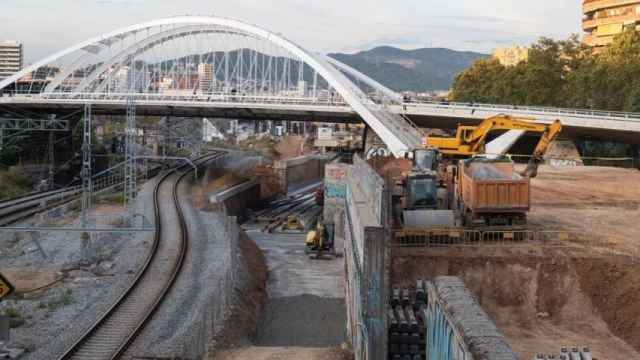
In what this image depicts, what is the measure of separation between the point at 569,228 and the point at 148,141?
6459 cm

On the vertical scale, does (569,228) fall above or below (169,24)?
below

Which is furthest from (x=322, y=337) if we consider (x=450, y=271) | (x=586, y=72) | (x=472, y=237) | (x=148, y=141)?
(x=148, y=141)

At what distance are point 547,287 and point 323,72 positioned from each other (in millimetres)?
40564

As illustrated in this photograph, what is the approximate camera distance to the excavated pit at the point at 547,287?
1970 cm

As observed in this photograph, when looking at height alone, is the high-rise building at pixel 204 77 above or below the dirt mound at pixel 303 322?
above

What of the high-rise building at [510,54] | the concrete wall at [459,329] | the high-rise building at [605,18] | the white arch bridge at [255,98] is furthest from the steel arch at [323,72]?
the high-rise building at [510,54]

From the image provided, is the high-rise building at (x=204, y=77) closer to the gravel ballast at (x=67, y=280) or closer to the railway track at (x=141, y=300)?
the railway track at (x=141, y=300)

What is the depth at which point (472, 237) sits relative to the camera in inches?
962

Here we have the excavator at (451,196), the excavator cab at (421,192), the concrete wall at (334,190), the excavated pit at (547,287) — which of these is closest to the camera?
the excavated pit at (547,287)

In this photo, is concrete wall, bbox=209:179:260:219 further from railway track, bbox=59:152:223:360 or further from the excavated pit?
the excavated pit

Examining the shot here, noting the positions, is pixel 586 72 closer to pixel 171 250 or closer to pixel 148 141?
pixel 171 250

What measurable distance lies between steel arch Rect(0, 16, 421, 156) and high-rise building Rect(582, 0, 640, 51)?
1585 inches

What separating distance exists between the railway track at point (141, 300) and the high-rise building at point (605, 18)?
6632 centimetres

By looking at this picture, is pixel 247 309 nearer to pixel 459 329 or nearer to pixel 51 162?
pixel 459 329
